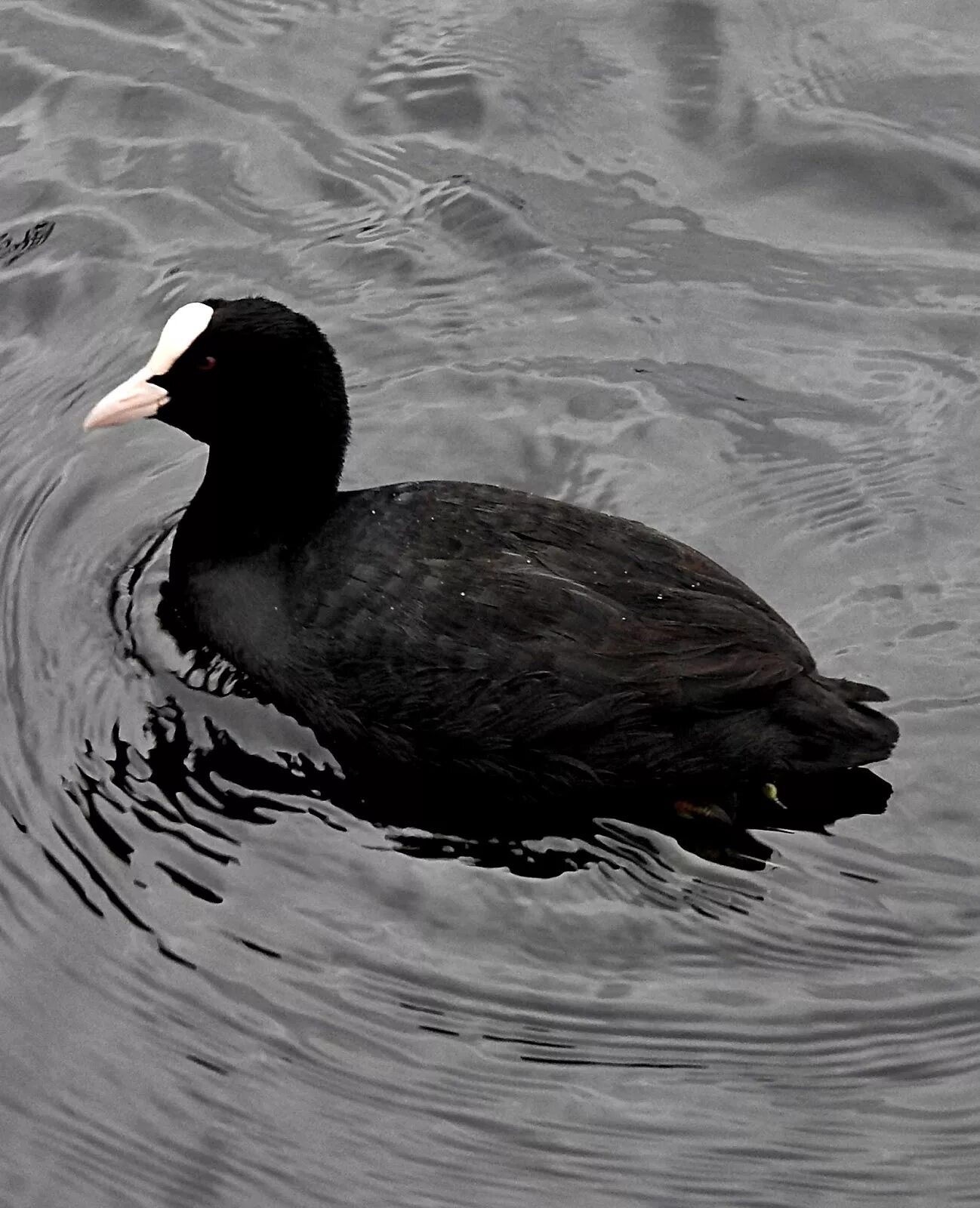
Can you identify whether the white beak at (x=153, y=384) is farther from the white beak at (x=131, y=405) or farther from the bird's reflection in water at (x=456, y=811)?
the bird's reflection in water at (x=456, y=811)

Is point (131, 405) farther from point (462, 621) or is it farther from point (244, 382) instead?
point (462, 621)

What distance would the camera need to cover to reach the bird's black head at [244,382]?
533 cm

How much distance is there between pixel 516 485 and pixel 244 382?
107 cm

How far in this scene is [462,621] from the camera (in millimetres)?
4922

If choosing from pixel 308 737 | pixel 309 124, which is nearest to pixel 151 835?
pixel 308 737

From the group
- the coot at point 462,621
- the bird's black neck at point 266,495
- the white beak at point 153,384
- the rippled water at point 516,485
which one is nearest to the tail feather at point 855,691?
the coot at point 462,621

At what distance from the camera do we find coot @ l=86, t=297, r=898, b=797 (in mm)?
4891

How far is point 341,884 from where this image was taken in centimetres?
483

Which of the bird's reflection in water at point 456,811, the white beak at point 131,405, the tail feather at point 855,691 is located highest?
the white beak at point 131,405

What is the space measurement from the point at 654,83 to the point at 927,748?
3713mm

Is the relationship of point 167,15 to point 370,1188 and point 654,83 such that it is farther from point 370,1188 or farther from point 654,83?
point 370,1188

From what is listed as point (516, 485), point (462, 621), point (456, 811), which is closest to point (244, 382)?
point (462, 621)

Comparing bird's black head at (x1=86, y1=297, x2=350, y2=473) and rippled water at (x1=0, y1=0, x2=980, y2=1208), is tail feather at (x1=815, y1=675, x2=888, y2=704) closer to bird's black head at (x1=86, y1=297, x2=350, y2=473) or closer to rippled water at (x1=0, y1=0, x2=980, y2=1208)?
rippled water at (x1=0, y1=0, x2=980, y2=1208)

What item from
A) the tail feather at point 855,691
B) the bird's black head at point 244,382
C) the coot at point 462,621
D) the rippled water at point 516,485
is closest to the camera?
the rippled water at point 516,485
